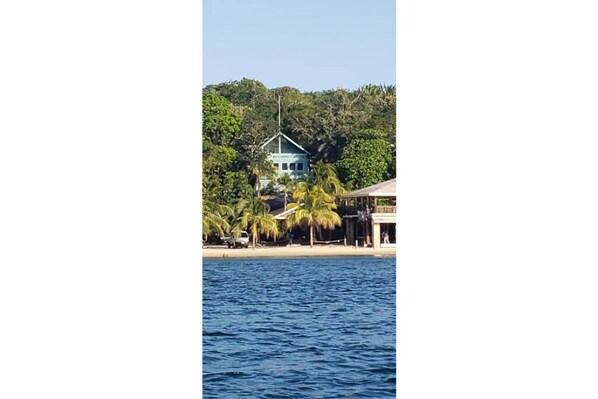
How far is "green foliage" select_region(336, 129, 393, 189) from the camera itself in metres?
15.2

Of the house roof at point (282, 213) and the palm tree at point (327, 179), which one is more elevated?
the palm tree at point (327, 179)

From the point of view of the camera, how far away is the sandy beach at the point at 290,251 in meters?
14.8

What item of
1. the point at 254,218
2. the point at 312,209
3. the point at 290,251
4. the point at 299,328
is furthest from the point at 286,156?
the point at 299,328

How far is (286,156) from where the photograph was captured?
16.0 m

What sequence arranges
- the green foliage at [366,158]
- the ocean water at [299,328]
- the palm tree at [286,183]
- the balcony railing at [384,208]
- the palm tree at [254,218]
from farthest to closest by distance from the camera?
1. the palm tree at [286,183]
2. the green foliage at [366,158]
3. the balcony railing at [384,208]
4. the palm tree at [254,218]
5. the ocean water at [299,328]

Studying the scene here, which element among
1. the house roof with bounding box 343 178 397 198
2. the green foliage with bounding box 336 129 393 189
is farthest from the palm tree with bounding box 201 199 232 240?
the green foliage with bounding box 336 129 393 189

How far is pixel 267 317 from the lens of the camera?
1241 cm

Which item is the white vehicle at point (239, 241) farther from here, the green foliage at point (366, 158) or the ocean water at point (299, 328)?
the green foliage at point (366, 158)

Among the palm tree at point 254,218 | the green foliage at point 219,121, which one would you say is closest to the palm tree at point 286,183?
the palm tree at point 254,218

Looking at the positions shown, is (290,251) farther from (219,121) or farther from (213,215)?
(219,121)

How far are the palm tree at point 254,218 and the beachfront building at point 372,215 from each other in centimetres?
133
